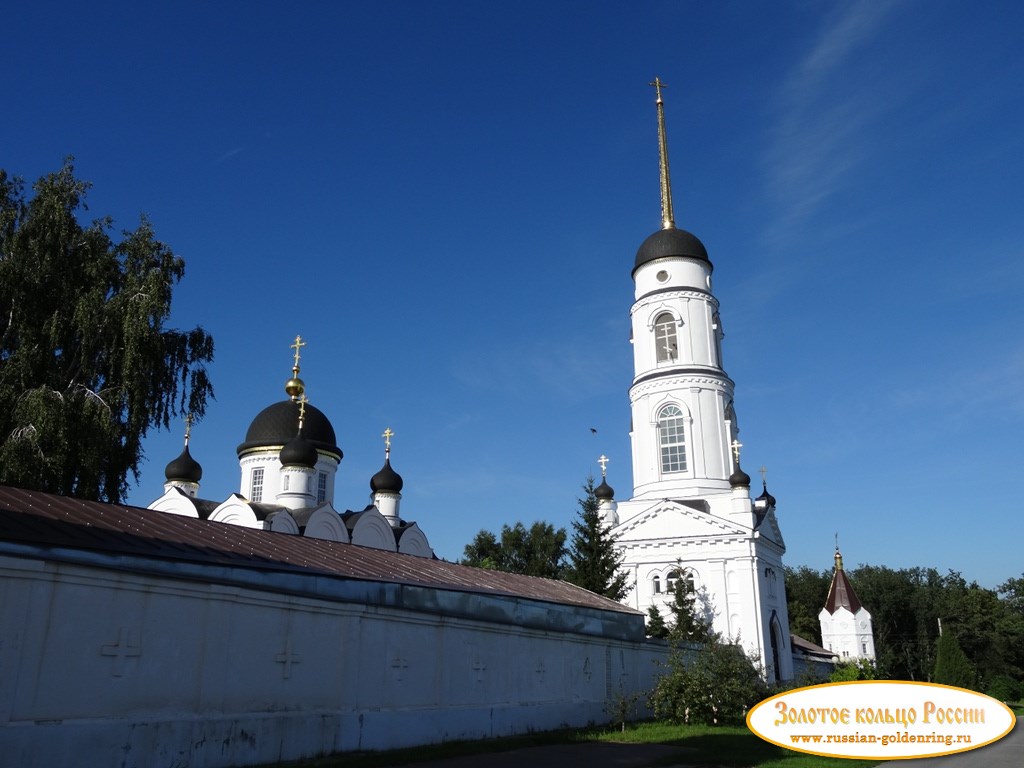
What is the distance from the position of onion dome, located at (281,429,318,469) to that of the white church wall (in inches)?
696

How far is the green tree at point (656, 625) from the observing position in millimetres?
31469

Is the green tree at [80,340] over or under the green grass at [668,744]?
over

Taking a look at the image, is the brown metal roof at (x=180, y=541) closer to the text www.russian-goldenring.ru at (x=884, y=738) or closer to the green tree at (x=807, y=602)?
the text www.russian-goldenring.ru at (x=884, y=738)

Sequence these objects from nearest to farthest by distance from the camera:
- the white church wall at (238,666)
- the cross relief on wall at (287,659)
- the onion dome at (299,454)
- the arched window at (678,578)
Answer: the white church wall at (238,666)
the cross relief on wall at (287,659)
the onion dome at (299,454)
the arched window at (678,578)

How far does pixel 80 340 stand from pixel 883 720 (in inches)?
837

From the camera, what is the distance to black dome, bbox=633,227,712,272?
39344 mm

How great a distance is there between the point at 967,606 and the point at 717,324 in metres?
35.4

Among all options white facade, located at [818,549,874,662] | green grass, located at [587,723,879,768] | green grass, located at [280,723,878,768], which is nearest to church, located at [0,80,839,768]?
green grass, located at [280,723,878,768]

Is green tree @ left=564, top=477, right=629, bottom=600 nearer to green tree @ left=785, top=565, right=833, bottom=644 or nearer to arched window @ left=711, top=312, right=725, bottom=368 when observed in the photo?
arched window @ left=711, top=312, right=725, bottom=368

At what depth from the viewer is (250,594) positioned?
12.0 metres

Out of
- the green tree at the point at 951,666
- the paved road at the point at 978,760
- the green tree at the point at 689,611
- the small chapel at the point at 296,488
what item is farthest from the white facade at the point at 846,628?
the paved road at the point at 978,760

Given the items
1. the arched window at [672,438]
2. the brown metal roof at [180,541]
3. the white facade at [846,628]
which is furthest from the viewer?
the white facade at [846,628]

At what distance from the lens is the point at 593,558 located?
32812 mm

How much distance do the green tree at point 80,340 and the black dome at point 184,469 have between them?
14820 mm
